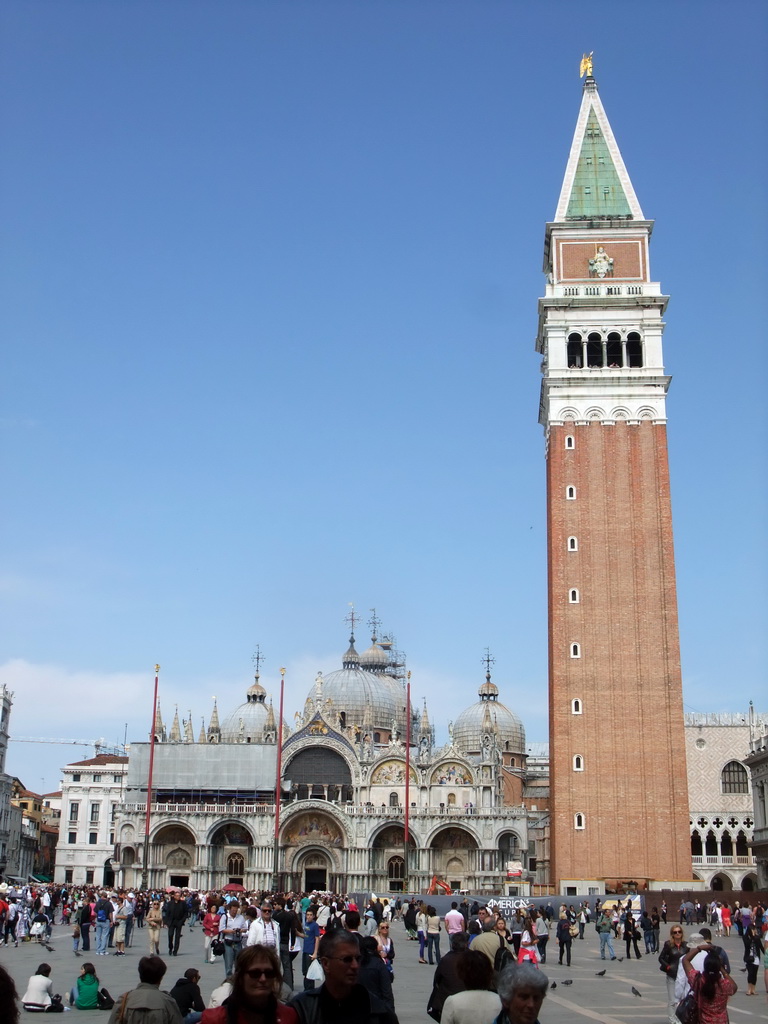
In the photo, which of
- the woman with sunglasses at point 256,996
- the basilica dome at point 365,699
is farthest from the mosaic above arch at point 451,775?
the woman with sunglasses at point 256,996

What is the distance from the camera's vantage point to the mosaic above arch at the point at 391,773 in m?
73.6

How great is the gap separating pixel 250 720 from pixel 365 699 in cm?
1004

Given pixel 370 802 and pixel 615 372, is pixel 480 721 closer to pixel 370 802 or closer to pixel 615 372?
pixel 370 802

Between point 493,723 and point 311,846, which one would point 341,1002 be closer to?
point 311,846

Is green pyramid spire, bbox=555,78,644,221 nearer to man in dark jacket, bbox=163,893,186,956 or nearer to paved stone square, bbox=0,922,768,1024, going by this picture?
paved stone square, bbox=0,922,768,1024

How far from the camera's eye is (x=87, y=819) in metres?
90.6

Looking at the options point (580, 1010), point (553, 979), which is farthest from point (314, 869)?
point (580, 1010)

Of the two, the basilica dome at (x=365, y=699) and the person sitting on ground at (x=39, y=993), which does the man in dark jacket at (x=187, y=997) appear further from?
the basilica dome at (x=365, y=699)

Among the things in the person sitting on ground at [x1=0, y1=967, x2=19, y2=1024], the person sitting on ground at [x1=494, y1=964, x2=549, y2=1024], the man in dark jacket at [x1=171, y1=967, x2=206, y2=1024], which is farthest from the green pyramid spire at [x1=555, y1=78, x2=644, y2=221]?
the person sitting on ground at [x1=0, y1=967, x2=19, y2=1024]

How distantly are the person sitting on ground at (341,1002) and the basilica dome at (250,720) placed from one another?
268 feet

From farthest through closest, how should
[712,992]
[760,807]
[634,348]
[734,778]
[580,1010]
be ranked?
1. [734,778]
2. [760,807]
3. [634,348]
4. [580,1010]
5. [712,992]

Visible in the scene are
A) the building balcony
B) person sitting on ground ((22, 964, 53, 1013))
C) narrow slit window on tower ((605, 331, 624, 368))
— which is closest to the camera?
person sitting on ground ((22, 964, 53, 1013))

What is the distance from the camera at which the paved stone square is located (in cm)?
1862

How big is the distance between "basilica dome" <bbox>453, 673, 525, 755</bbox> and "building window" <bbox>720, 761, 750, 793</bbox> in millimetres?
Answer: 18435
